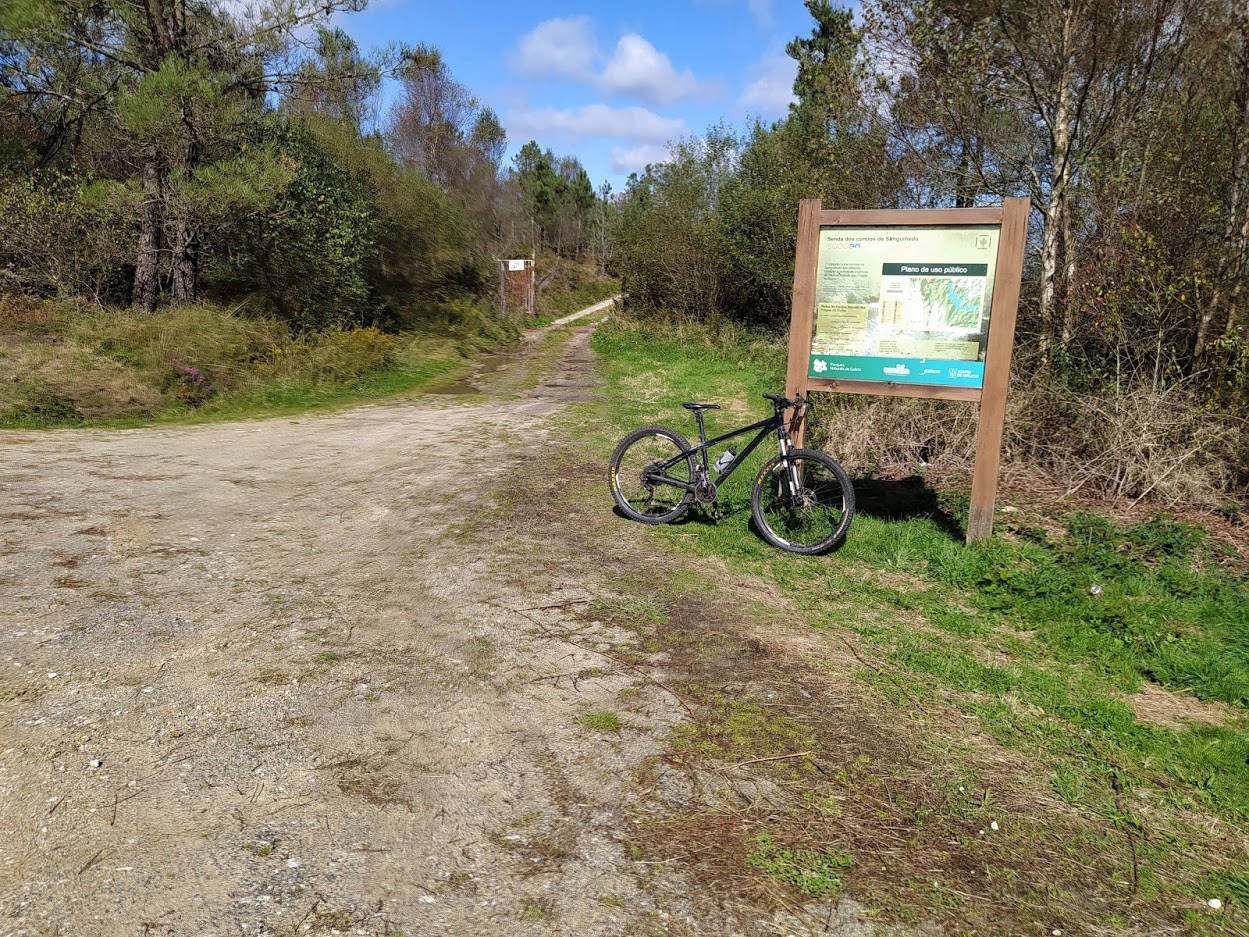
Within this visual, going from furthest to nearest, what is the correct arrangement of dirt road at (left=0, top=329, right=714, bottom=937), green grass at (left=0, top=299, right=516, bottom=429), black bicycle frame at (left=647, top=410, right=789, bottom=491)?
green grass at (left=0, top=299, right=516, bottom=429)
black bicycle frame at (left=647, top=410, right=789, bottom=491)
dirt road at (left=0, top=329, right=714, bottom=937)

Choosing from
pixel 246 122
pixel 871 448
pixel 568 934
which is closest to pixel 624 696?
pixel 568 934

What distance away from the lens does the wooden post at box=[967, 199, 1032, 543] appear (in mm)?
5555

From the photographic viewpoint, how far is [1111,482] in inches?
277

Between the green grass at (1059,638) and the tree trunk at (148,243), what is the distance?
13.4m

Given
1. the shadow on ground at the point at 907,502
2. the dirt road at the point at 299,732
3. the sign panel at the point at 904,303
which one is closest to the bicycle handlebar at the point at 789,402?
the sign panel at the point at 904,303

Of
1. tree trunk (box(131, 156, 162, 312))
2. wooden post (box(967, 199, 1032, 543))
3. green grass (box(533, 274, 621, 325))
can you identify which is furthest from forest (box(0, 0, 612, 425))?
green grass (box(533, 274, 621, 325))

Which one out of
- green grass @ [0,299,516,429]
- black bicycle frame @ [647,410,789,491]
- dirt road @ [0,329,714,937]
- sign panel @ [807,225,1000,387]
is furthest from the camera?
green grass @ [0,299,516,429]

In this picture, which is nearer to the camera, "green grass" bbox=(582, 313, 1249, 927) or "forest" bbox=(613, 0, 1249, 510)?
"green grass" bbox=(582, 313, 1249, 927)

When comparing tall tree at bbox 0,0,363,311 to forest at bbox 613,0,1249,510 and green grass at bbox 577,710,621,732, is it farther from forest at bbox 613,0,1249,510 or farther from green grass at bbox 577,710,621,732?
green grass at bbox 577,710,621,732

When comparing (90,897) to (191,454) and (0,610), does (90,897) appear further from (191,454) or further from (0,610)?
(191,454)

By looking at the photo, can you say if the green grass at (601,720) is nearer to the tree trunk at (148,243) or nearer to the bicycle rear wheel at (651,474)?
the bicycle rear wheel at (651,474)

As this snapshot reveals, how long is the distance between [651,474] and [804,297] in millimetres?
1839

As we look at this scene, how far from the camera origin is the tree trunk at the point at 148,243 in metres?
15.4

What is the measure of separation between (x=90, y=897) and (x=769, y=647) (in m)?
3.12
